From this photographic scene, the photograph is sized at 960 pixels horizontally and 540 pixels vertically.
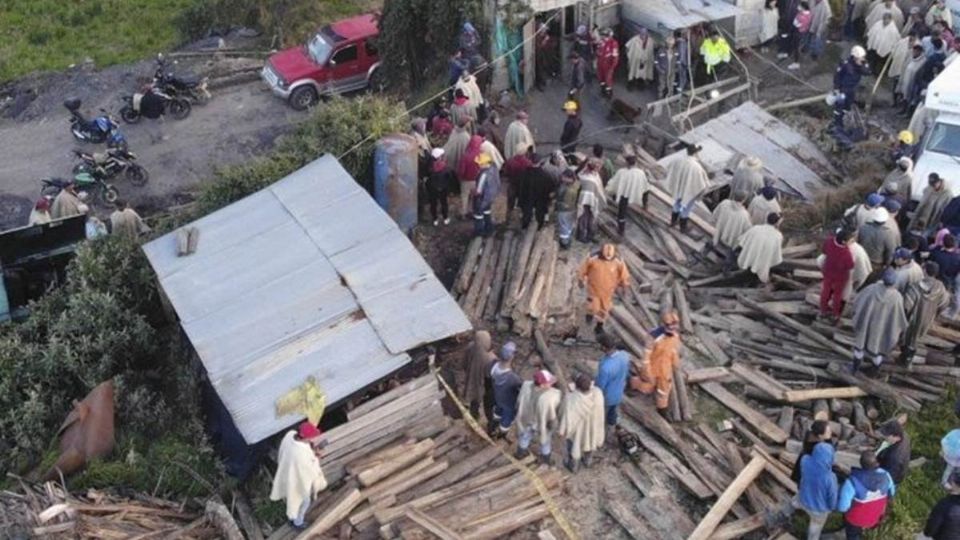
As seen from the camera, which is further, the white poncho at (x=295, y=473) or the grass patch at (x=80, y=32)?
the grass patch at (x=80, y=32)

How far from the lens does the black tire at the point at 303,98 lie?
84.3 feet

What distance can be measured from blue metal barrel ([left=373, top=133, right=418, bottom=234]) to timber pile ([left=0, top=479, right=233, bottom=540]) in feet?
21.1

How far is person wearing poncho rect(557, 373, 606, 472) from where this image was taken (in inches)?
486

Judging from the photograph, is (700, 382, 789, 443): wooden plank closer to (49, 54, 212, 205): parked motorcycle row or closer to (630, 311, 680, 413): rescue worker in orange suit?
(630, 311, 680, 413): rescue worker in orange suit

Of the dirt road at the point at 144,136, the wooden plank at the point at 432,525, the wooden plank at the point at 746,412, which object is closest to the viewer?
the wooden plank at the point at 432,525

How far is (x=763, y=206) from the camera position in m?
16.0

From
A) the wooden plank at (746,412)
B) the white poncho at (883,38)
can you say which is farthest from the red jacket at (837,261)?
the white poncho at (883,38)

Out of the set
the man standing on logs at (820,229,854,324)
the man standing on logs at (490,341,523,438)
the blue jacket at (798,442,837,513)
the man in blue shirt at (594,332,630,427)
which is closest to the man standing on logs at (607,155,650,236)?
the man standing on logs at (820,229,854,324)

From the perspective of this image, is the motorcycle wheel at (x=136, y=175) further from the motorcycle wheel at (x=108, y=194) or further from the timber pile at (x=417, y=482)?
the timber pile at (x=417, y=482)

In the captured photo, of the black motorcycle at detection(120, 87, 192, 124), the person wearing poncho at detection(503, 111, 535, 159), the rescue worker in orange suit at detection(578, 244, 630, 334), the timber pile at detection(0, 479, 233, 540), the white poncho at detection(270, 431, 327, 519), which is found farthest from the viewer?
the black motorcycle at detection(120, 87, 192, 124)

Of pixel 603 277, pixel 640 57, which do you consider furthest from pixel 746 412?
pixel 640 57

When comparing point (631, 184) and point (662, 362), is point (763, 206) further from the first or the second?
point (662, 362)

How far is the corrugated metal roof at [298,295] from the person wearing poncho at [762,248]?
4.85 m

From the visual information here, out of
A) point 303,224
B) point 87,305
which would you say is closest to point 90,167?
point 87,305
